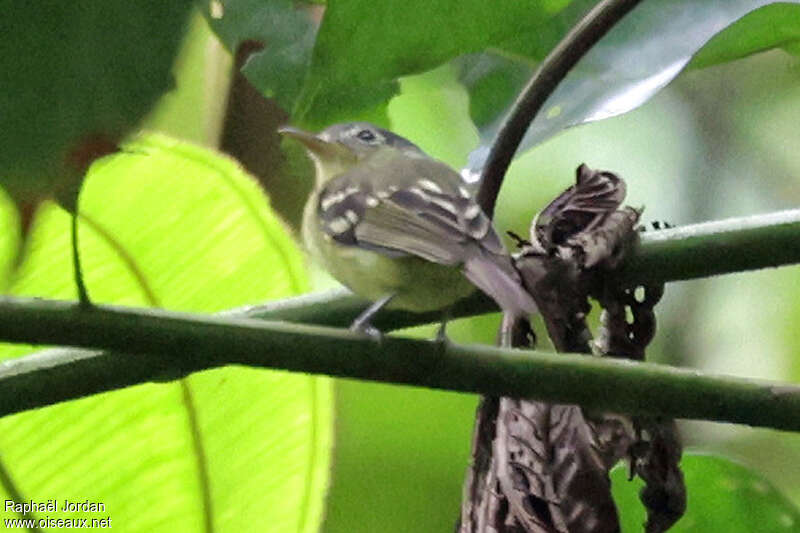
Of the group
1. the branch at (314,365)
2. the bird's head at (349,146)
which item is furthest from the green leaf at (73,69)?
the bird's head at (349,146)

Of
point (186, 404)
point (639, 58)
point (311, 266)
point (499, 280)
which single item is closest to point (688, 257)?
point (499, 280)

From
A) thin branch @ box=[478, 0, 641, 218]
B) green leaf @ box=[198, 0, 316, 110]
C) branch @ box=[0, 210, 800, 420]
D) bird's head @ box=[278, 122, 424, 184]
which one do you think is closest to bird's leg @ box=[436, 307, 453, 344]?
branch @ box=[0, 210, 800, 420]

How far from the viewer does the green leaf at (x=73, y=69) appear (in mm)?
349

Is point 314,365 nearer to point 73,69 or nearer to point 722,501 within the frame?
point 73,69

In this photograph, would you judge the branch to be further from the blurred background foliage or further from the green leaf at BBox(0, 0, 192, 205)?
the green leaf at BBox(0, 0, 192, 205)

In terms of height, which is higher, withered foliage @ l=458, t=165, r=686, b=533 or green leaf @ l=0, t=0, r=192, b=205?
green leaf @ l=0, t=0, r=192, b=205

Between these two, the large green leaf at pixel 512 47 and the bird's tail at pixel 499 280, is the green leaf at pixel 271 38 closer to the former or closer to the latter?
the large green leaf at pixel 512 47

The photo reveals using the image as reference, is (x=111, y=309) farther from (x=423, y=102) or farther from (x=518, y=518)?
(x=423, y=102)

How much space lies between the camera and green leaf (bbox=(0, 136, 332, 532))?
3.05ft

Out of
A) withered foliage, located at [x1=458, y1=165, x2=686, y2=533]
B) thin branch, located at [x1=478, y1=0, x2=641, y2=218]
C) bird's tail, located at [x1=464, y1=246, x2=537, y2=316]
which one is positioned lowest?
withered foliage, located at [x1=458, y1=165, x2=686, y2=533]

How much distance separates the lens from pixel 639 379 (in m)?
0.62

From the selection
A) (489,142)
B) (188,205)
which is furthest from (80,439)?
(489,142)

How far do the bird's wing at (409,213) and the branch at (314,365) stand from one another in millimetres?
203

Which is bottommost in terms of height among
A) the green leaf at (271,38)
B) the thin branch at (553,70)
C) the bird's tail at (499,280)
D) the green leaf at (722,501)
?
the green leaf at (722,501)
